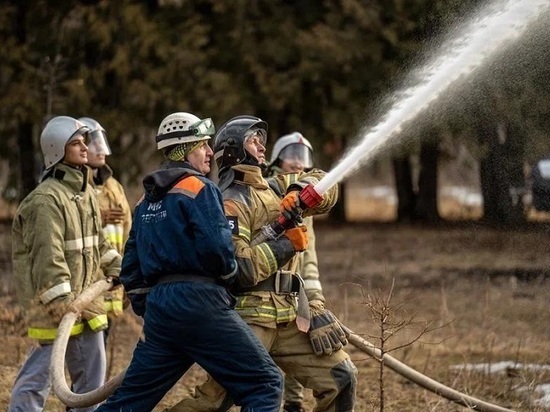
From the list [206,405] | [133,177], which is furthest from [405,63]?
[206,405]

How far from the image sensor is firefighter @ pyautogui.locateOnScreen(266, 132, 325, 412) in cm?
791

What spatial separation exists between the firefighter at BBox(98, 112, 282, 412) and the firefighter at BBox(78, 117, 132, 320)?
7.22ft

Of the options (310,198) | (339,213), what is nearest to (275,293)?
(310,198)

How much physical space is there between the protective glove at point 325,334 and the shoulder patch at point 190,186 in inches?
40.1

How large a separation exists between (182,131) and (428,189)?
18.5 meters

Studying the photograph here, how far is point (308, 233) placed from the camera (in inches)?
307

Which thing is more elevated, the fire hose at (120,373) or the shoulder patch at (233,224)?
the shoulder patch at (233,224)

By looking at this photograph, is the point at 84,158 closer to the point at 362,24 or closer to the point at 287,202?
the point at 287,202

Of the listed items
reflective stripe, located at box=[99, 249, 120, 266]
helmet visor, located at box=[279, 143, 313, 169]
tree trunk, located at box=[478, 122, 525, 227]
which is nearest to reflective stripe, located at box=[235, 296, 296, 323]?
reflective stripe, located at box=[99, 249, 120, 266]

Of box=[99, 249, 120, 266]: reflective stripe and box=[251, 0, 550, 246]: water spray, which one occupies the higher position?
box=[251, 0, 550, 246]: water spray

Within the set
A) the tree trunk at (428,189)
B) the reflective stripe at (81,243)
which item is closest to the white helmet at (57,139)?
the reflective stripe at (81,243)

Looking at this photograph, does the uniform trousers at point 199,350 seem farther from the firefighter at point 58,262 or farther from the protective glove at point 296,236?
the firefighter at point 58,262

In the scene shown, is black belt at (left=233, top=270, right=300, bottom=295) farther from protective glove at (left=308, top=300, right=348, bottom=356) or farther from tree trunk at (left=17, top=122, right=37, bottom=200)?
tree trunk at (left=17, top=122, right=37, bottom=200)

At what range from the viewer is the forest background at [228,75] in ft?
62.4
